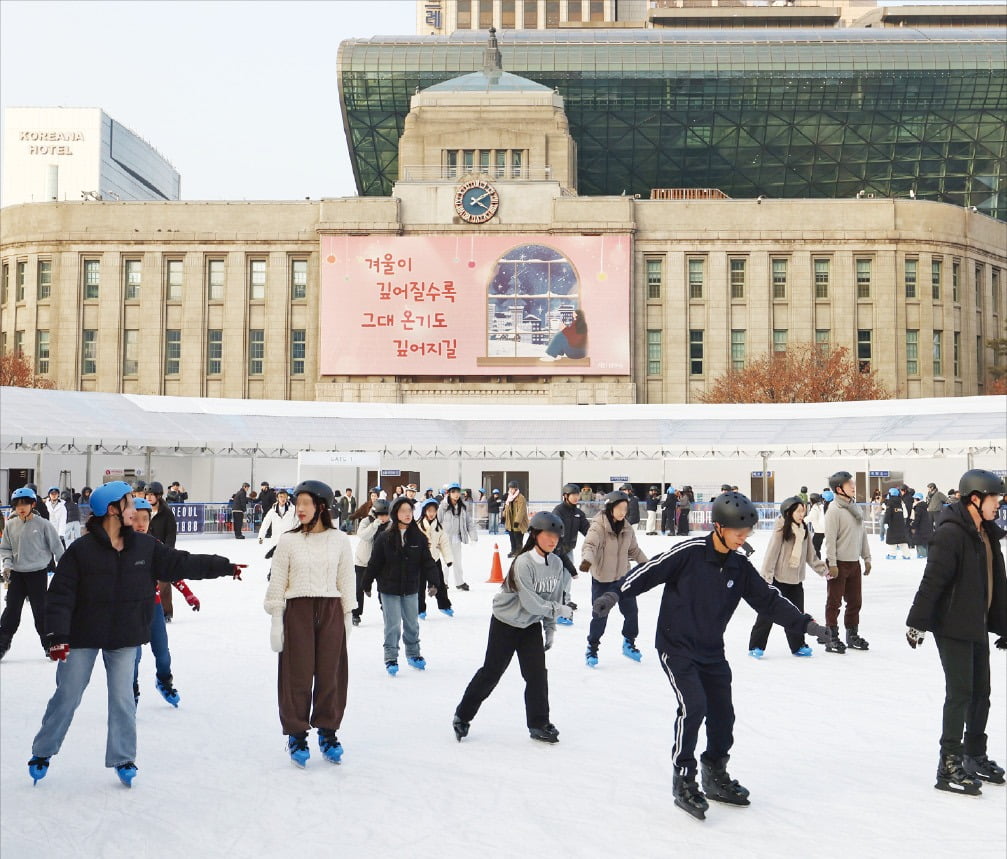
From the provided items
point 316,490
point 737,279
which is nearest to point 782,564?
point 316,490

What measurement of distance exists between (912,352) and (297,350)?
34903mm

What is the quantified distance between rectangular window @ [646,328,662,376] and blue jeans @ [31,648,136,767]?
5773cm

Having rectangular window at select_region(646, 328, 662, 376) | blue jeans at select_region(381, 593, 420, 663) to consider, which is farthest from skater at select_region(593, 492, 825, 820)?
rectangular window at select_region(646, 328, 662, 376)

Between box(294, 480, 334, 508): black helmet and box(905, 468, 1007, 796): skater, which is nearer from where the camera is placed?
box(905, 468, 1007, 796): skater

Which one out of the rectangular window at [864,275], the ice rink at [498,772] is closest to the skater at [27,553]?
the ice rink at [498,772]

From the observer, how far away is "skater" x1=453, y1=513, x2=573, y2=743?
711cm

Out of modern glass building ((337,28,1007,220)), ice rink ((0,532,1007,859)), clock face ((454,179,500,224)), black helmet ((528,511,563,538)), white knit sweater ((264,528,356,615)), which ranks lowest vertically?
ice rink ((0,532,1007,859))

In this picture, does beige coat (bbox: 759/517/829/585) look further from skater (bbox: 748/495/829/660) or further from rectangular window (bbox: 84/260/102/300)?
rectangular window (bbox: 84/260/102/300)

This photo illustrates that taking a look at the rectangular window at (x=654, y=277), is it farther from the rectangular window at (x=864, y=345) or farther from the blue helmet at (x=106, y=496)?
the blue helmet at (x=106, y=496)

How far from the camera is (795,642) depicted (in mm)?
10953

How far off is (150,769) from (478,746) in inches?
79.9

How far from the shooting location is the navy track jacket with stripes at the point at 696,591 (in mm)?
5773

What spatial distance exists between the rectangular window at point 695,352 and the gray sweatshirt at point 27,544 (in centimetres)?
5495

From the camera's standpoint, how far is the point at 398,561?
9.19m
